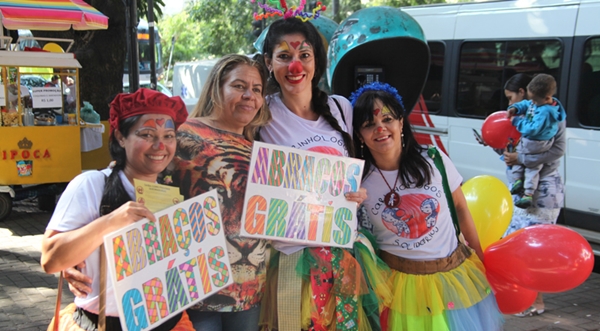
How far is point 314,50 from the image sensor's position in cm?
293

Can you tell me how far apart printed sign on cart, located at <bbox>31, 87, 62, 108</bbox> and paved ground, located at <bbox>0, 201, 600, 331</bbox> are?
172cm

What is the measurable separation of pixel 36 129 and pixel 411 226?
595 centimetres

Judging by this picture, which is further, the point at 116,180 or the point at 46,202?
the point at 46,202

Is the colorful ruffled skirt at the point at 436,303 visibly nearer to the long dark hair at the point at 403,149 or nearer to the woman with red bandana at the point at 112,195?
the long dark hair at the point at 403,149

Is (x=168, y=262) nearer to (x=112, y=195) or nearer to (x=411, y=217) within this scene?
(x=112, y=195)

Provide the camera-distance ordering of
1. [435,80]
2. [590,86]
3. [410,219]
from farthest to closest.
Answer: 1. [435,80]
2. [590,86]
3. [410,219]

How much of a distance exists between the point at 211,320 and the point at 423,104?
22.1 ft

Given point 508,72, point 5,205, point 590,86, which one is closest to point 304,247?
point 590,86

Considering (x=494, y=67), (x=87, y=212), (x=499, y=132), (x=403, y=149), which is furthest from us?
(x=494, y=67)

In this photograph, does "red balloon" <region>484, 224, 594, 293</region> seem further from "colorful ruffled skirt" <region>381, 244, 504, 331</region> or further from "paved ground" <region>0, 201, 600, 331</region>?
"paved ground" <region>0, 201, 600, 331</region>

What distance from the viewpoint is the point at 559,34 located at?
22.7ft

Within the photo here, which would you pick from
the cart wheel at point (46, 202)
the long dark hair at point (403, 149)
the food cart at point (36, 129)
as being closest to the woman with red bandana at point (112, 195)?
the long dark hair at point (403, 149)

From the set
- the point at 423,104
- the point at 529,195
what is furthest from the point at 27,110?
the point at 529,195

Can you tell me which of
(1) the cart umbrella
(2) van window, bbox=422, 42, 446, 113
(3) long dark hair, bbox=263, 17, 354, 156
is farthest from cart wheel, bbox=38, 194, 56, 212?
(3) long dark hair, bbox=263, 17, 354, 156
